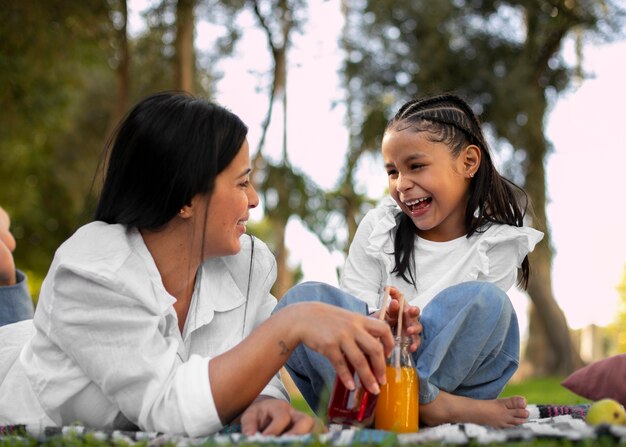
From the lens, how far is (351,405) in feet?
7.94

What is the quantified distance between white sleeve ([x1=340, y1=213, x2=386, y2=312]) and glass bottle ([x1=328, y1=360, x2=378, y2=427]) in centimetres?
88

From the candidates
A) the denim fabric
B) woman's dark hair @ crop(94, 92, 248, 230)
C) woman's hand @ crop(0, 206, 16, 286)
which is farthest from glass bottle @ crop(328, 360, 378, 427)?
woman's hand @ crop(0, 206, 16, 286)

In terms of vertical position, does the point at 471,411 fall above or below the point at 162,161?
below

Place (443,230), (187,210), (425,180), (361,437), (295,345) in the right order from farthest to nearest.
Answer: (443,230) → (425,180) → (187,210) → (295,345) → (361,437)

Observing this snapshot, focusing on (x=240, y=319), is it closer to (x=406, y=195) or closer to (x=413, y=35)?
(x=406, y=195)

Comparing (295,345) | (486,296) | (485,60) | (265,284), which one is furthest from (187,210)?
(485,60)

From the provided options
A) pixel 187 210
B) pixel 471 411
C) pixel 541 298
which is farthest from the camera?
pixel 541 298

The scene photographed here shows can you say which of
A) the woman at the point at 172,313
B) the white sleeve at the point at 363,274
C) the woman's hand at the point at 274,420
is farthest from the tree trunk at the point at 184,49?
the woman's hand at the point at 274,420

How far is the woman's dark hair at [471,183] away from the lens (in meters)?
3.40

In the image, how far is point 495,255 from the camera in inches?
131

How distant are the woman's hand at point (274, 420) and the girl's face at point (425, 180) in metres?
1.30

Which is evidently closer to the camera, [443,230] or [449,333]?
[449,333]

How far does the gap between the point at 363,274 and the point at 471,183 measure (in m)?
0.63

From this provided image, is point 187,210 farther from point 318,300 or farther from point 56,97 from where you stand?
point 56,97
